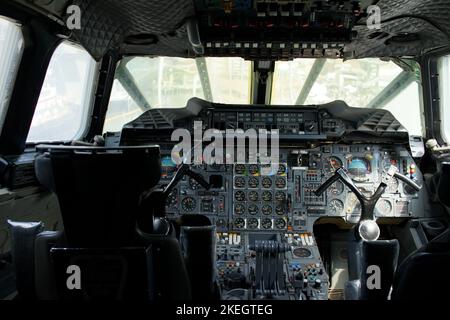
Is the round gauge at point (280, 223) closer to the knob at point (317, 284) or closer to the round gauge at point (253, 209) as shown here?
the round gauge at point (253, 209)

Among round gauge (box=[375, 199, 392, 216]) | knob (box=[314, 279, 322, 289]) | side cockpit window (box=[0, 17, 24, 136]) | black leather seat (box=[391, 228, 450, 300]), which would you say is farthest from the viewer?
round gauge (box=[375, 199, 392, 216])

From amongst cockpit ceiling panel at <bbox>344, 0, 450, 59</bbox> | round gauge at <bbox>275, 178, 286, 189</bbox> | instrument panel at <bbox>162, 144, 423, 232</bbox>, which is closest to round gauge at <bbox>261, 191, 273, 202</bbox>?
instrument panel at <bbox>162, 144, 423, 232</bbox>

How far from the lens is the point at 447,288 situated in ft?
5.16

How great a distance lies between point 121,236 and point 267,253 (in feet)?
5.45

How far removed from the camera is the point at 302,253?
3582mm

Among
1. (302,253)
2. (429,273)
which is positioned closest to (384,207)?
(302,253)

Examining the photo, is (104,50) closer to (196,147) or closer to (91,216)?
(196,147)

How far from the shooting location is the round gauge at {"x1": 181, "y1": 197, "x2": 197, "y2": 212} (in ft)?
13.0

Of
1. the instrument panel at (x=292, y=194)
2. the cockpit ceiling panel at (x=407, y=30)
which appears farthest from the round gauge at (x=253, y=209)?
the cockpit ceiling panel at (x=407, y=30)

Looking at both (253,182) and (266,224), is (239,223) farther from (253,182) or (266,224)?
(253,182)

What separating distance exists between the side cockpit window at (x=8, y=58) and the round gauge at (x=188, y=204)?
1.72m

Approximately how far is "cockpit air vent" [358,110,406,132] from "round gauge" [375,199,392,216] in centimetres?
68

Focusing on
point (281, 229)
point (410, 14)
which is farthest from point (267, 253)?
point (410, 14)

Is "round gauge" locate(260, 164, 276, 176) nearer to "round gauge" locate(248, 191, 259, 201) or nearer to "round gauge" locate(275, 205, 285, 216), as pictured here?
"round gauge" locate(248, 191, 259, 201)
